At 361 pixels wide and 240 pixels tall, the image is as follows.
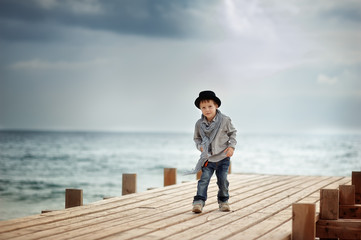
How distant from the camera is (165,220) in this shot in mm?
5113

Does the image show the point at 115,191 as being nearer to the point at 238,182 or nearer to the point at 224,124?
the point at 238,182

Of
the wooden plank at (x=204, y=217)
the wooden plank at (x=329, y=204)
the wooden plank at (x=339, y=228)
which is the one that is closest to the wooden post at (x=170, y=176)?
the wooden plank at (x=204, y=217)

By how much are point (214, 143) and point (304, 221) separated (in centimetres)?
193

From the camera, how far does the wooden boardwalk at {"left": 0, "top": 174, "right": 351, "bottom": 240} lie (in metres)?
4.33

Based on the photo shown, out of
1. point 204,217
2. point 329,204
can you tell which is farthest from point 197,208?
point 329,204

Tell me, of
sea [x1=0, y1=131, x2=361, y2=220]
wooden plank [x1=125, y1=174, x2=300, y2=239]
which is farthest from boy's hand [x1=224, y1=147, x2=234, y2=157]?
sea [x1=0, y1=131, x2=361, y2=220]

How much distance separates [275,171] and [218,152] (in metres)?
39.6

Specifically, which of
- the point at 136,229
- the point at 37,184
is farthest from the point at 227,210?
the point at 37,184

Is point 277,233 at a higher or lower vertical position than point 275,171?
higher

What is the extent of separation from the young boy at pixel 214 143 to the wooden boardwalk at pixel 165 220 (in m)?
0.29

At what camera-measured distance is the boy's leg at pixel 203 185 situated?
5798mm

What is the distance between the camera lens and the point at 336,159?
53.9 meters

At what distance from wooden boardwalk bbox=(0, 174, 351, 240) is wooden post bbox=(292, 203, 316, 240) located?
0.13 meters

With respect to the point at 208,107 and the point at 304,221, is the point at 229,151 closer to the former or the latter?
the point at 208,107
